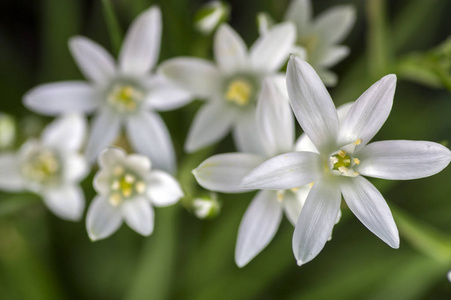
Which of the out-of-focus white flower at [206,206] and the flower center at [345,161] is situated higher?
the flower center at [345,161]

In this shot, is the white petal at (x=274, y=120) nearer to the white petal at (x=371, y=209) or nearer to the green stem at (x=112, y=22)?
the white petal at (x=371, y=209)

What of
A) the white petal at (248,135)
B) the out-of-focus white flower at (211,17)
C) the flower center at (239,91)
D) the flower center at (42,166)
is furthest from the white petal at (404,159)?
the flower center at (42,166)

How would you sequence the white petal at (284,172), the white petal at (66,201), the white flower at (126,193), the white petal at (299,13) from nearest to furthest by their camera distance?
the white petal at (284,172) → the white flower at (126,193) → the white petal at (299,13) → the white petal at (66,201)

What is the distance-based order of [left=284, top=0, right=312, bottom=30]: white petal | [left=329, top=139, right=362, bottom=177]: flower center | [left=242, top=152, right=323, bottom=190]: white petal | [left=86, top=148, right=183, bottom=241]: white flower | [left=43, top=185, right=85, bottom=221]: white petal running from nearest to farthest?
[left=242, top=152, right=323, bottom=190]: white petal → [left=329, top=139, right=362, bottom=177]: flower center → [left=86, top=148, right=183, bottom=241]: white flower → [left=284, top=0, right=312, bottom=30]: white petal → [left=43, top=185, right=85, bottom=221]: white petal

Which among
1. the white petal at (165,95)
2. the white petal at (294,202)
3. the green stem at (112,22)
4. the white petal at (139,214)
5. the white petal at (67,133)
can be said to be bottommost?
the white petal at (294,202)

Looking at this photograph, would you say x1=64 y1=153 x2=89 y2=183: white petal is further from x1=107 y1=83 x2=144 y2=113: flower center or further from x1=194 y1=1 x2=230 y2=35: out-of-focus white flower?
x1=194 y1=1 x2=230 y2=35: out-of-focus white flower

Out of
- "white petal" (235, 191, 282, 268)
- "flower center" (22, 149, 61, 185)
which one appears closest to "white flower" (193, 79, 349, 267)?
"white petal" (235, 191, 282, 268)

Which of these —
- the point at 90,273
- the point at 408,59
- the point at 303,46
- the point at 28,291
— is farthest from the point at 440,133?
the point at 28,291
